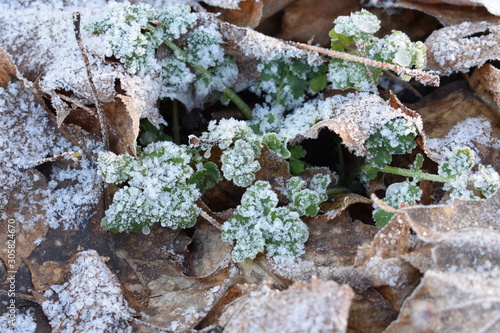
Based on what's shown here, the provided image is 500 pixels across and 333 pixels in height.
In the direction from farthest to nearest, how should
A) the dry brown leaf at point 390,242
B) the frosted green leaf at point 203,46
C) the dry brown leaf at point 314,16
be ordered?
1. the dry brown leaf at point 314,16
2. the frosted green leaf at point 203,46
3. the dry brown leaf at point 390,242

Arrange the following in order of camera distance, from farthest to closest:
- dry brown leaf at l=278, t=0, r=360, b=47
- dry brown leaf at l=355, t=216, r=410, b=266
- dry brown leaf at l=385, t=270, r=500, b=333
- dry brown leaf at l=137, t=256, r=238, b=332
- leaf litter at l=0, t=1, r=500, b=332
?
dry brown leaf at l=278, t=0, r=360, b=47 → dry brown leaf at l=137, t=256, r=238, b=332 → dry brown leaf at l=355, t=216, r=410, b=266 → leaf litter at l=0, t=1, r=500, b=332 → dry brown leaf at l=385, t=270, r=500, b=333

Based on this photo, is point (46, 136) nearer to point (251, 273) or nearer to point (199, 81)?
point (199, 81)

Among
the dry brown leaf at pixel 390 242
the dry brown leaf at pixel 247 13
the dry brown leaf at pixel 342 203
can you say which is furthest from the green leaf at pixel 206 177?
the dry brown leaf at pixel 247 13

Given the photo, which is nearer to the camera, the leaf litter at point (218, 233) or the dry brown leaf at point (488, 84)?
the leaf litter at point (218, 233)

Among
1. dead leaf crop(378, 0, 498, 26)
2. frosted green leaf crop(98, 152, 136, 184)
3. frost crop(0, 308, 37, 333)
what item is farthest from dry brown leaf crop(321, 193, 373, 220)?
frost crop(0, 308, 37, 333)

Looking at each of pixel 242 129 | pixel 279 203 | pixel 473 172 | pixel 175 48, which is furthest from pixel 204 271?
pixel 473 172

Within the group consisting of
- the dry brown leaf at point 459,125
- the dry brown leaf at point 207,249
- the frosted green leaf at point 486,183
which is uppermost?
the dry brown leaf at point 459,125

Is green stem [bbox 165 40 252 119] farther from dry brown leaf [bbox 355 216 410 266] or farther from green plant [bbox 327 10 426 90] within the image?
dry brown leaf [bbox 355 216 410 266]

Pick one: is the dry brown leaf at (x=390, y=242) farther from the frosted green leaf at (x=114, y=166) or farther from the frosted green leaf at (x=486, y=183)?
the frosted green leaf at (x=114, y=166)

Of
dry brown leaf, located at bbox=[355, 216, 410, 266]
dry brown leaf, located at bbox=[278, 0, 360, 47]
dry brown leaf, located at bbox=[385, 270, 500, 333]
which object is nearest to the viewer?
dry brown leaf, located at bbox=[385, 270, 500, 333]
